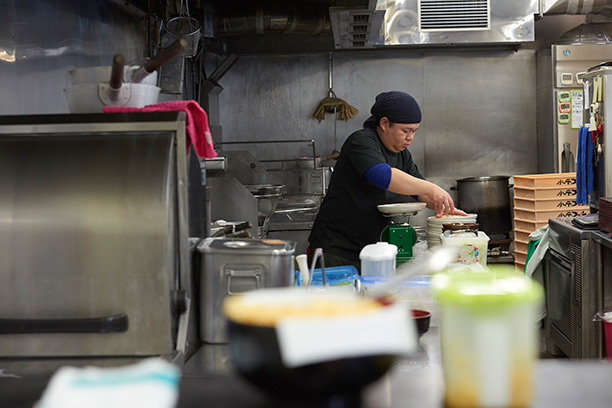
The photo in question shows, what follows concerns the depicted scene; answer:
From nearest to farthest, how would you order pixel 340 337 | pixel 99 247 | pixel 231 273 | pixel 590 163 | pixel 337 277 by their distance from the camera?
pixel 340 337, pixel 99 247, pixel 231 273, pixel 337 277, pixel 590 163

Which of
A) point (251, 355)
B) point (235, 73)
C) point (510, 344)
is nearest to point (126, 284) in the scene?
point (251, 355)

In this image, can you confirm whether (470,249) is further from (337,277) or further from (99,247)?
(99,247)

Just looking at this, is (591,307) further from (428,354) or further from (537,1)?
(537,1)

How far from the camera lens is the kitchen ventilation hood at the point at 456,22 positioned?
22.3 feet

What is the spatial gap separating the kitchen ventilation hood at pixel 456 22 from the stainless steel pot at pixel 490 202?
1.51 meters

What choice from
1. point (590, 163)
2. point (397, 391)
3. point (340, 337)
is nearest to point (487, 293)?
point (340, 337)

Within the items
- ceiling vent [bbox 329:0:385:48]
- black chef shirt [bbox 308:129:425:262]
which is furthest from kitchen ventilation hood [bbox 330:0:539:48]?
black chef shirt [bbox 308:129:425:262]

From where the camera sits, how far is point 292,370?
781 millimetres

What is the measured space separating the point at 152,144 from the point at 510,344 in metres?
1.26

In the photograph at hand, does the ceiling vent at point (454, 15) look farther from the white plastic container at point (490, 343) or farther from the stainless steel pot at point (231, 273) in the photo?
the white plastic container at point (490, 343)

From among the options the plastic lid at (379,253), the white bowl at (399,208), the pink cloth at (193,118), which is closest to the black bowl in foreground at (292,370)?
the pink cloth at (193,118)

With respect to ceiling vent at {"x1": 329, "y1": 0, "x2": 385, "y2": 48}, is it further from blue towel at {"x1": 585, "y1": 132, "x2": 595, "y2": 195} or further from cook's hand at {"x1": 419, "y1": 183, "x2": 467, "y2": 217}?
cook's hand at {"x1": 419, "y1": 183, "x2": 467, "y2": 217}

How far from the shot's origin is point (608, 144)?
440 centimetres

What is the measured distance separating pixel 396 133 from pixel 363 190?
354mm
